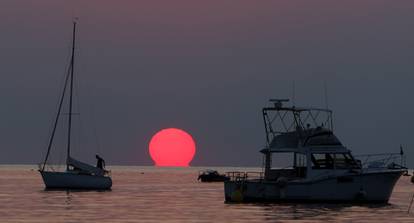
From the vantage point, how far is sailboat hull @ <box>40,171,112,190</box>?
342 ft

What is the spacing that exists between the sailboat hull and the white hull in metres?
32.8

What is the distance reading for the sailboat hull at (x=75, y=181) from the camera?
342 ft

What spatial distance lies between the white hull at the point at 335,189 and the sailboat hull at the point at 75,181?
32.8 metres

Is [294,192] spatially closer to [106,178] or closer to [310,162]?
[310,162]

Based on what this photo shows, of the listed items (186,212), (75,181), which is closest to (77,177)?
(75,181)

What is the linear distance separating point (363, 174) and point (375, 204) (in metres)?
3.60

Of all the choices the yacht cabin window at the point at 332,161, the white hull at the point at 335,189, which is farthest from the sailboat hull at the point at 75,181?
the yacht cabin window at the point at 332,161

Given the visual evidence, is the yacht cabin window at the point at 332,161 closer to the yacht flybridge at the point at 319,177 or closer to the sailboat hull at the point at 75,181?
the yacht flybridge at the point at 319,177

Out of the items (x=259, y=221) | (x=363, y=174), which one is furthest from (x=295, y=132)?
(x=259, y=221)

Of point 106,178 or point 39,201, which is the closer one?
point 39,201

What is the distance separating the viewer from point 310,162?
7438 centimetres

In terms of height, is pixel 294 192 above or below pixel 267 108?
below

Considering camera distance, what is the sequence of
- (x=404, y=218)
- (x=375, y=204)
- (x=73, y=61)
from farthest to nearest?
(x=73, y=61)
(x=375, y=204)
(x=404, y=218)

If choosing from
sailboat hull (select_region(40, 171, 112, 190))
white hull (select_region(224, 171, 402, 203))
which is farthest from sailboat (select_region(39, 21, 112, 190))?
white hull (select_region(224, 171, 402, 203))
